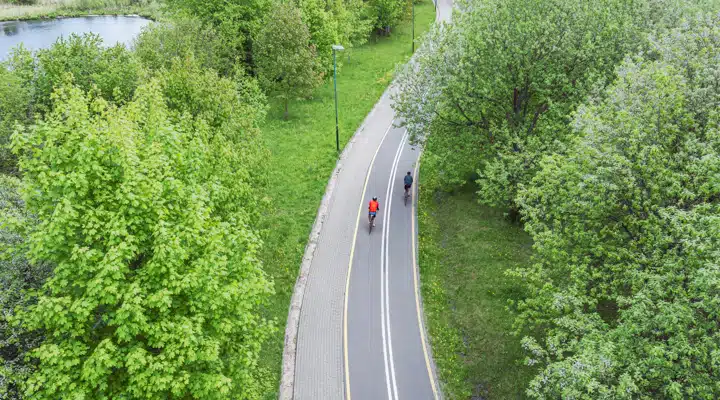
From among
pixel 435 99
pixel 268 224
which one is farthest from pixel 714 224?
pixel 268 224

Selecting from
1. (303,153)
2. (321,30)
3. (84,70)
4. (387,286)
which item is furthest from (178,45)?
(387,286)

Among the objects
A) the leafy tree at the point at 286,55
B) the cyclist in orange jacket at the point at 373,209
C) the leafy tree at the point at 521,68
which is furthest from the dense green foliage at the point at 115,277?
the leafy tree at the point at 286,55

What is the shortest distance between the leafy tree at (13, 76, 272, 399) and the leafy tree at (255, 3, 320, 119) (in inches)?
1075

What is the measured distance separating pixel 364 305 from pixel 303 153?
16491 mm

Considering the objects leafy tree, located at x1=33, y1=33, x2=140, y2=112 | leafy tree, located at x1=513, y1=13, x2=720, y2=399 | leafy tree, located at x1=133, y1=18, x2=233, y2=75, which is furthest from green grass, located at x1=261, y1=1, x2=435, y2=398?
leafy tree, located at x1=513, y1=13, x2=720, y2=399

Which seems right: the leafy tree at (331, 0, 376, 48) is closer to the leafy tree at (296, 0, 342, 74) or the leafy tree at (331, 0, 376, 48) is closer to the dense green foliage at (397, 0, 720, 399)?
the leafy tree at (296, 0, 342, 74)

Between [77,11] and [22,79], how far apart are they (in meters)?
59.6

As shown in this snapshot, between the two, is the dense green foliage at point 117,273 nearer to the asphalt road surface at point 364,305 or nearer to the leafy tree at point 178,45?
the asphalt road surface at point 364,305

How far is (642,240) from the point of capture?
46.8 ft

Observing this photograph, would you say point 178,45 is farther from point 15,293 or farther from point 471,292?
point 471,292

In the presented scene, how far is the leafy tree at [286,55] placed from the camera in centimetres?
4003

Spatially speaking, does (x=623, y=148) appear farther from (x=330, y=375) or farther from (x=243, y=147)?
(x=243, y=147)

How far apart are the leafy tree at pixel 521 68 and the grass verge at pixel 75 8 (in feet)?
189

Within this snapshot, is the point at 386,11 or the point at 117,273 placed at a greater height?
the point at 386,11
